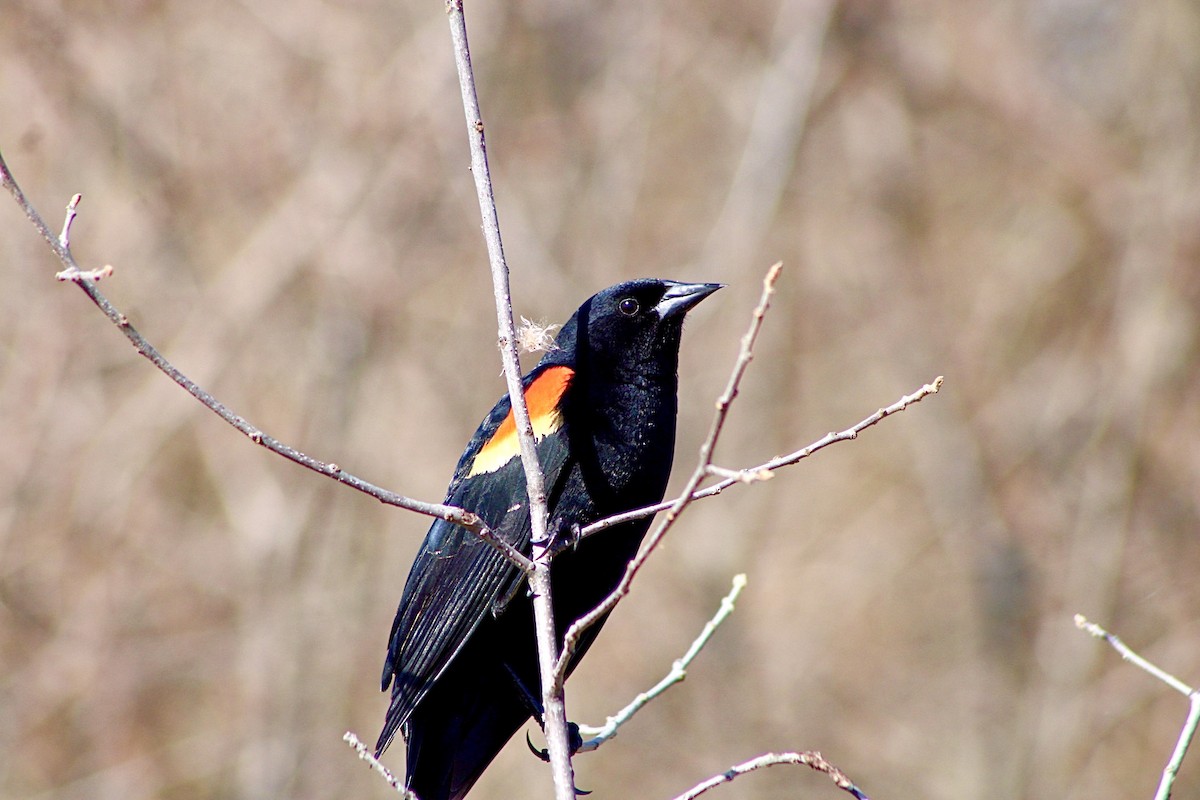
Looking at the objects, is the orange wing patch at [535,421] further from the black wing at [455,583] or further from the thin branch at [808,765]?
the thin branch at [808,765]

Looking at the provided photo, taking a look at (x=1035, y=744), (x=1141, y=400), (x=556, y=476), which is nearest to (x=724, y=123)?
(x=1141, y=400)

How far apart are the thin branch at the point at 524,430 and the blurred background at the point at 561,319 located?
4612 millimetres

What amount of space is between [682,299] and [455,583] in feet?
3.39

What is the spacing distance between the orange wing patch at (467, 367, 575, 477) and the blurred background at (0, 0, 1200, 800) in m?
3.59

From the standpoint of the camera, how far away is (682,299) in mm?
3311

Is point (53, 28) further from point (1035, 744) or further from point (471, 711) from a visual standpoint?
point (1035, 744)

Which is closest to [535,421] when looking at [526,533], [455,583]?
[526,533]

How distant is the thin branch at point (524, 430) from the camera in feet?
7.16

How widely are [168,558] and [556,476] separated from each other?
17.5 ft

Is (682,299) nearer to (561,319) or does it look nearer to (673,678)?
(673,678)

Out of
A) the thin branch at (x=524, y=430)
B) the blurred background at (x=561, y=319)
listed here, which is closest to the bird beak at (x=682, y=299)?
the thin branch at (x=524, y=430)

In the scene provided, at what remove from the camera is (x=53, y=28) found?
6.47 meters

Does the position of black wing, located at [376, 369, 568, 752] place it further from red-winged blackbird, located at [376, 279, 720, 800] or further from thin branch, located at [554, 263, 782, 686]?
thin branch, located at [554, 263, 782, 686]

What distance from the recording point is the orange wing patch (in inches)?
122
